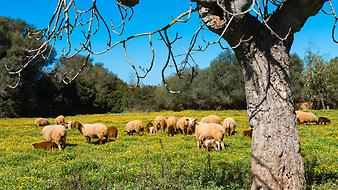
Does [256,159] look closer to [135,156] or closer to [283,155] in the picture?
[283,155]

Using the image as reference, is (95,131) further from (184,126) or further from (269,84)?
(269,84)

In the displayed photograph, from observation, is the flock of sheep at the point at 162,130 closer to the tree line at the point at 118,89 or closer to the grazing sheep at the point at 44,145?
the grazing sheep at the point at 44,145

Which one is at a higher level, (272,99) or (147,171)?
(272,99)

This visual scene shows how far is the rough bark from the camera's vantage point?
6.07m

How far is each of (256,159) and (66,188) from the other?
323cm

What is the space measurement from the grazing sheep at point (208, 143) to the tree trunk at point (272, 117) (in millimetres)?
9484

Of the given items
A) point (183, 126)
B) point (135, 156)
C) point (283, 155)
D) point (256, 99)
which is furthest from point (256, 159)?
point (183, 126)

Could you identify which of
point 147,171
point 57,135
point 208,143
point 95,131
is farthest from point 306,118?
point 147,171

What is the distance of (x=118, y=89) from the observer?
73.0m

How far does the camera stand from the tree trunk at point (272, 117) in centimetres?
608

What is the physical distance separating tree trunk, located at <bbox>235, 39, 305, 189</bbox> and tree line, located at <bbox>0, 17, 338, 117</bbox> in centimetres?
4960

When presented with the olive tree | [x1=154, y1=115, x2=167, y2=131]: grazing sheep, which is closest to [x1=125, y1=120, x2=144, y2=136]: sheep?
[x1=154, y1=115, x2=167, y2=131]: grazing sheep

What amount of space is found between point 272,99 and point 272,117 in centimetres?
28

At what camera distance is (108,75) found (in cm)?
7931
